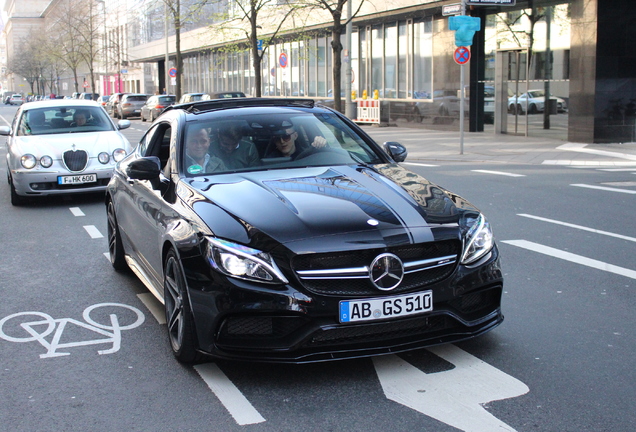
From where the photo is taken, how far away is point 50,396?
4.18m

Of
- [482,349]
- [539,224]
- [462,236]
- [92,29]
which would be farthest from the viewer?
[92,29]

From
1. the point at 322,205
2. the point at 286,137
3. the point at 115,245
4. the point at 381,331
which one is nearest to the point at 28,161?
A: the point at 115,245

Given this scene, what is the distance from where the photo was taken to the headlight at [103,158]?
1200 centimetres

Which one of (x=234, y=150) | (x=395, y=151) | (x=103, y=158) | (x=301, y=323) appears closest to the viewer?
(x=301, y=323)

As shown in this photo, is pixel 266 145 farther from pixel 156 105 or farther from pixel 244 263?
pixel 156 105

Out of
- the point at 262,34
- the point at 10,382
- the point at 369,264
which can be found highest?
the point at 262,34

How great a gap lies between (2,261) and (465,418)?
5.67 m

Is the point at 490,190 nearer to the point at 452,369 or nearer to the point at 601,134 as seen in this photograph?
the point at 452,369

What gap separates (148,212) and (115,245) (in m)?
1.73

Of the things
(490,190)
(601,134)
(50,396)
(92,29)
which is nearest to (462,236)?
(50,396)

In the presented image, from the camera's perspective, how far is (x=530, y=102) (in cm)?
2553

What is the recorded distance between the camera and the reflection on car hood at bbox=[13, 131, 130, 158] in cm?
1198

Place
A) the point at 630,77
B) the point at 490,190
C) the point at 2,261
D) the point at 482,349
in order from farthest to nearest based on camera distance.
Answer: the point at 630,77 < the point at 490,190 < the point at 2,261 < the point at 482,349

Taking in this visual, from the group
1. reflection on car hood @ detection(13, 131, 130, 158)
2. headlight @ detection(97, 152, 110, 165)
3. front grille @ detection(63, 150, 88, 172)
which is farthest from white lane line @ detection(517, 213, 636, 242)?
front grille @ detection(63, 150, 88, 172)
